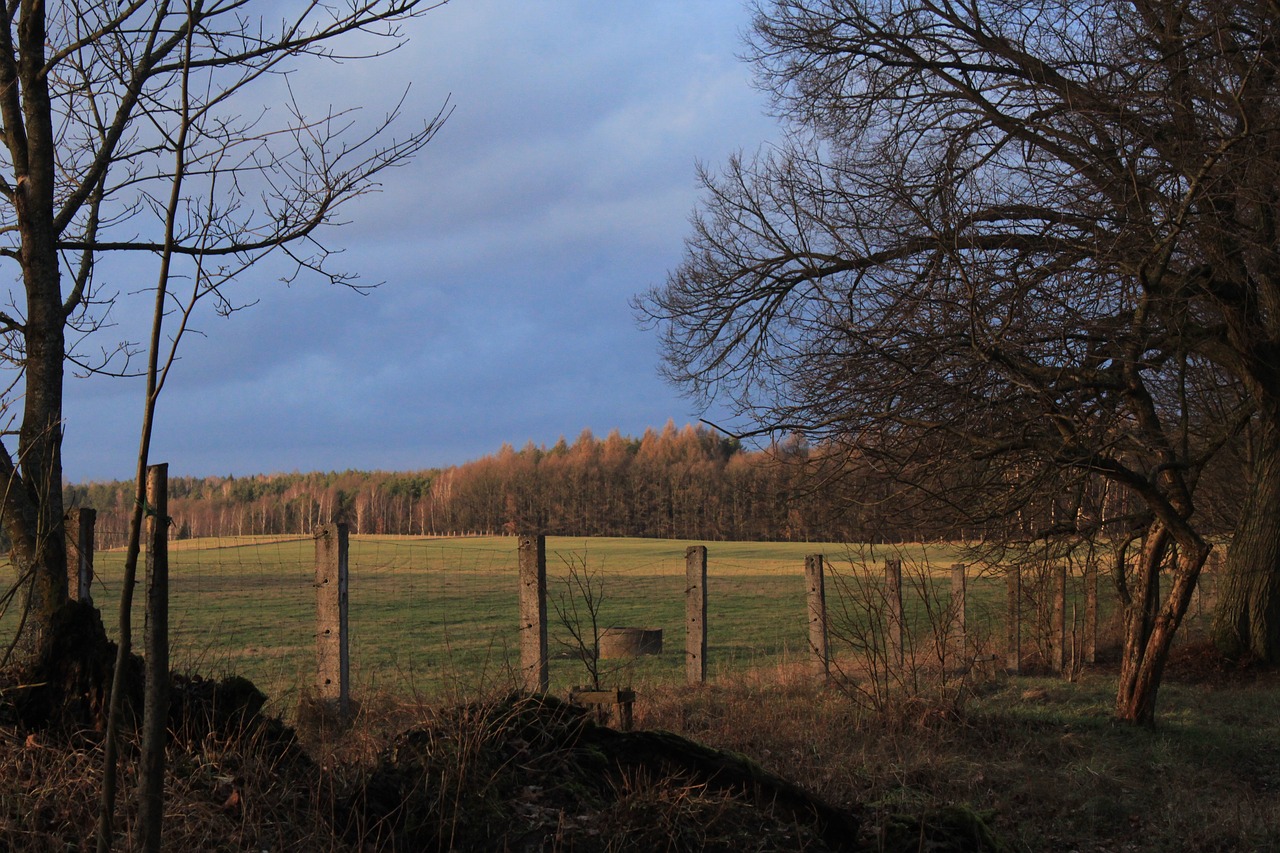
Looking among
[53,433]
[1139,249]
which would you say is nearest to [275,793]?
[53,433]

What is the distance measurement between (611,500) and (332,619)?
197 feet

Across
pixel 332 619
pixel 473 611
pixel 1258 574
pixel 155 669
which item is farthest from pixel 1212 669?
pixel 473 611

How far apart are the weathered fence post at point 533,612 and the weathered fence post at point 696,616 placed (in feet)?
11.1

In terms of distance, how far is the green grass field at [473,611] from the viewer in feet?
35.7

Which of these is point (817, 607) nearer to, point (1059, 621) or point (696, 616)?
point (696, 616)

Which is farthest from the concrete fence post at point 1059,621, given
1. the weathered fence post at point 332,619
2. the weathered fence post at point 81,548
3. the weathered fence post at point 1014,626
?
the weathered fence post at point 81,548

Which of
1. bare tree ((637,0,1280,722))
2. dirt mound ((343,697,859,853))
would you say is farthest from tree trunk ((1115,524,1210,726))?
dirt mound ((343,697,859,853))

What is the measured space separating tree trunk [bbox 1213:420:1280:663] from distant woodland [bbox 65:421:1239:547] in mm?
4193

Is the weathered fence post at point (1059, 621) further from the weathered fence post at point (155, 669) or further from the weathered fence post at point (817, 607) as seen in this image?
the weathered fence post at point (155, 669)

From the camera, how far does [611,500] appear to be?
221 feet

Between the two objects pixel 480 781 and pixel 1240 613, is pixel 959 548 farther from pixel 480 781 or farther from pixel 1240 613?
pixel 480 781

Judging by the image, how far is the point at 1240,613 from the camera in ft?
41.0

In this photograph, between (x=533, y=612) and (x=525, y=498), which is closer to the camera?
(x=533, y=612)

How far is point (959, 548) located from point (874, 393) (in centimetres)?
328
